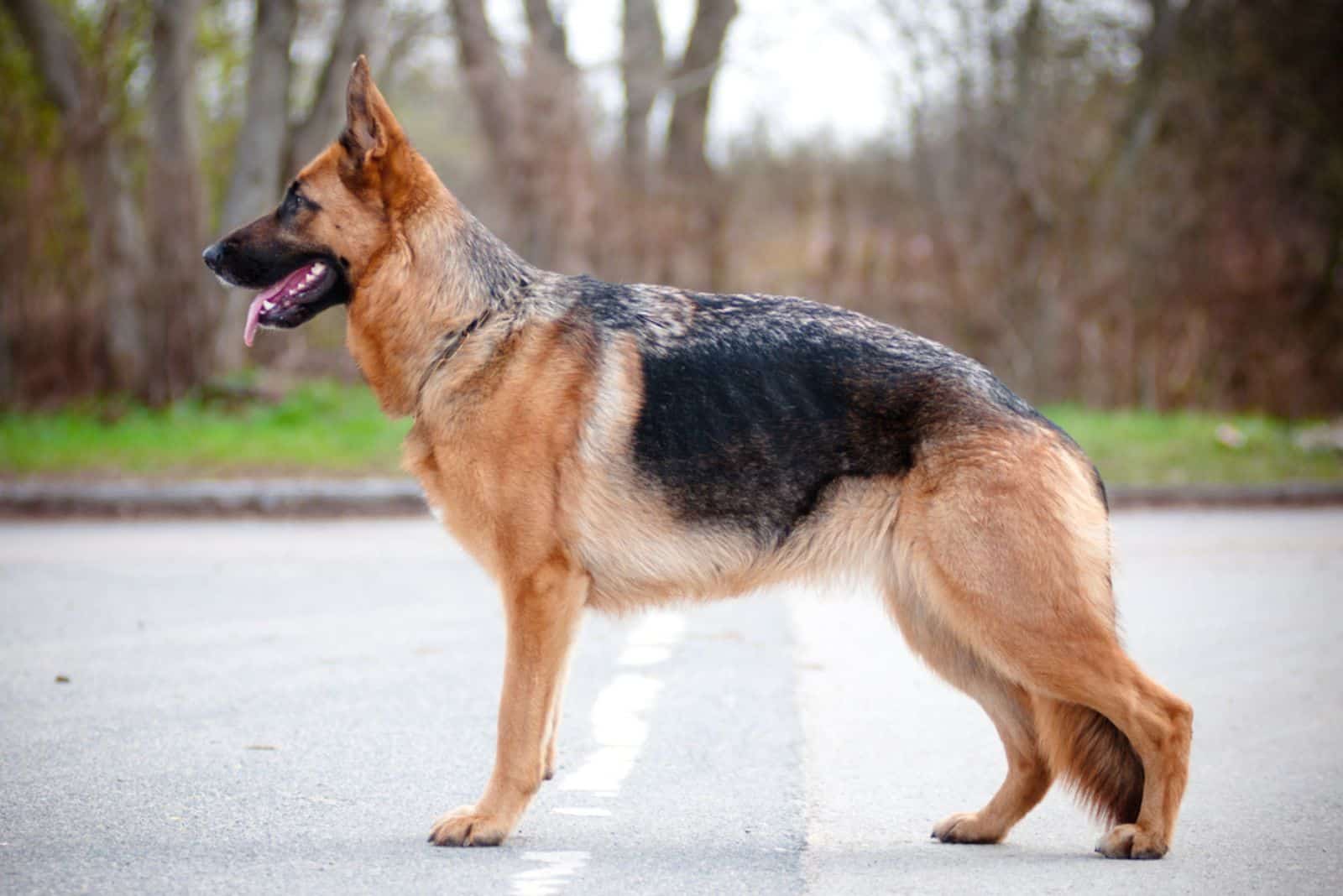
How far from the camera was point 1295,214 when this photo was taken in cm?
1777

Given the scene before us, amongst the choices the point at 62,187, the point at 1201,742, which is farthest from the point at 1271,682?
the point at 62,187

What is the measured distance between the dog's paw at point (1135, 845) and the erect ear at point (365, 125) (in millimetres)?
3054

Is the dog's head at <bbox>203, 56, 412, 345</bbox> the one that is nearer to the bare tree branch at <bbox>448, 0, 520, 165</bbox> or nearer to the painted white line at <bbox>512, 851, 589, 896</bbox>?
the painted white line at <bbox>512, 851, 589, 896</bbox>

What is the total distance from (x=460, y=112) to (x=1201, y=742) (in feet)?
68.6

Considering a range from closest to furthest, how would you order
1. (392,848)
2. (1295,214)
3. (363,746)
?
(392,848), (363,746), (1295,214)

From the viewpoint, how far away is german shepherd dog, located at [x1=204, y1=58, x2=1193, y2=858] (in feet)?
13.8

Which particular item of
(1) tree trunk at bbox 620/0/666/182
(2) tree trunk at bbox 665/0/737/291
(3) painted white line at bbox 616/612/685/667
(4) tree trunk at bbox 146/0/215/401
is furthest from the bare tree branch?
(3) painted white line at bbox 616/612/685/667

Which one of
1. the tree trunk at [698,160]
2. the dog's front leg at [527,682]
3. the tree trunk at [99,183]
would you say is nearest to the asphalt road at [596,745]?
the dog's front leg at [527,682]

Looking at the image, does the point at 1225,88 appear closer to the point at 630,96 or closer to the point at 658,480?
the point at 630,96

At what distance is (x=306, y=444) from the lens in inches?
559

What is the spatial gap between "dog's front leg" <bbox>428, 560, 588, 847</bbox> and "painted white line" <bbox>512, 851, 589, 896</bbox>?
0.20 meters

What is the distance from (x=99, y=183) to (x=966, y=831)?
14.3m

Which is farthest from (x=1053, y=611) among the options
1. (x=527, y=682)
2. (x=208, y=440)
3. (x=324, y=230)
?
(x=208, y=440)

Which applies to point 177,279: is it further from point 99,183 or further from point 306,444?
point 306,444
